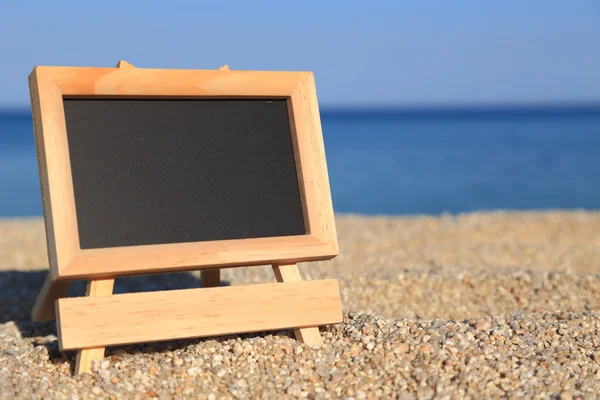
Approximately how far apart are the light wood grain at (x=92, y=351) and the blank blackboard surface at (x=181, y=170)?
157 millimetres

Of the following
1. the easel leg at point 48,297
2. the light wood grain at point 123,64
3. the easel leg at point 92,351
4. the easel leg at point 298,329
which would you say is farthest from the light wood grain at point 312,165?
the easel leg at point 48,297

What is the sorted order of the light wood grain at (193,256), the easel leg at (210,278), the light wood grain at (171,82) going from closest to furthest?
the light wood grain at (193,256) → the light wood grain at (171,82) → the easel leg at (210,278)

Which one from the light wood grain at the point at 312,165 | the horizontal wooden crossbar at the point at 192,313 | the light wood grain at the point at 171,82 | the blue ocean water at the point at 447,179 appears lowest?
the horizontal wooden crossbar at the point at 192,313

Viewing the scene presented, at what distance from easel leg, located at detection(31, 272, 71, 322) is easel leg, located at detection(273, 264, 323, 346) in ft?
3.19

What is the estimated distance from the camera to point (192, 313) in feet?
9.42

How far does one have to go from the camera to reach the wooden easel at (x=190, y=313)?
2754mm

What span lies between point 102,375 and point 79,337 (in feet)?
0.56

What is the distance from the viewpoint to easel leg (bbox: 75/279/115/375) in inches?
109

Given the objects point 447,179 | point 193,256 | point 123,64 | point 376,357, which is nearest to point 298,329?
point 376,357

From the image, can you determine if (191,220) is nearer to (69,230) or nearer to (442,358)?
(69,230)

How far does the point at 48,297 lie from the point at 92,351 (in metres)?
0.67

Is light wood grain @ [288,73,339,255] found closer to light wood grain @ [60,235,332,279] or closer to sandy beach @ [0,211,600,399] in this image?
light wood grain @ [60,235,332,279]

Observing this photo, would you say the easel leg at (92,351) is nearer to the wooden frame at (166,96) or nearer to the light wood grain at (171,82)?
the wooden frame at (166,96)

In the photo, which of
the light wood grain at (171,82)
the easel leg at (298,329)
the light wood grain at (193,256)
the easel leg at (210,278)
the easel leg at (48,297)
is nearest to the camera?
the light wood grain at (193,256)
